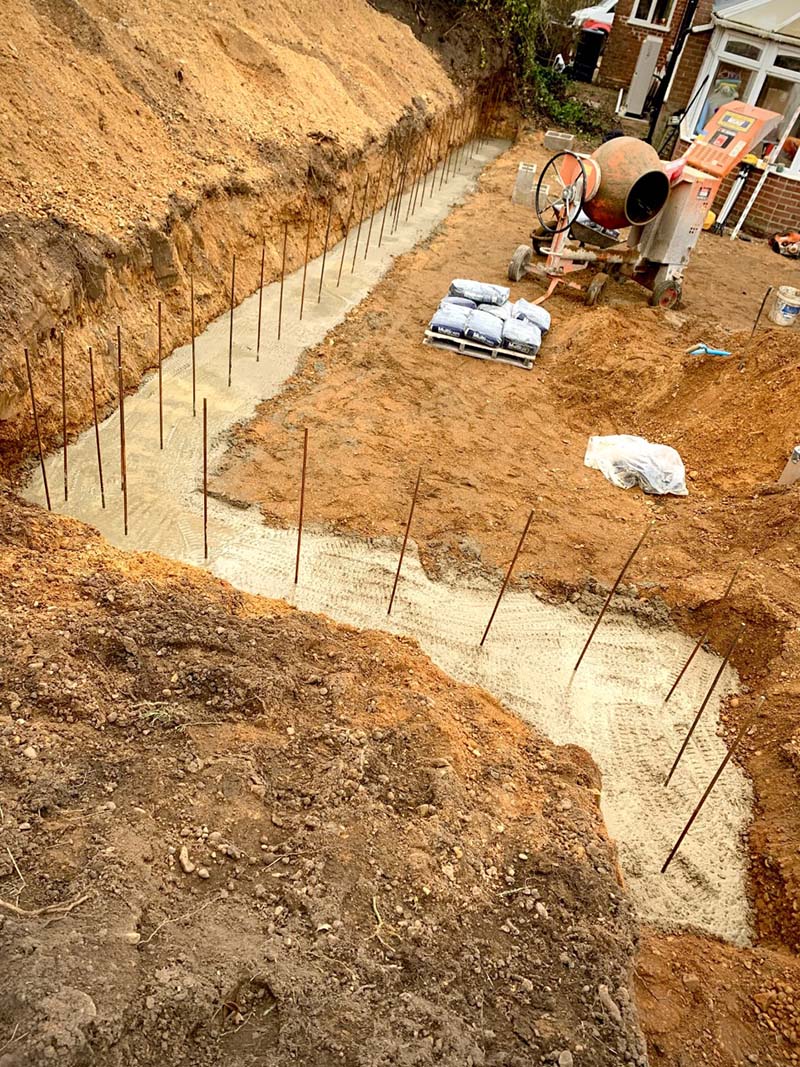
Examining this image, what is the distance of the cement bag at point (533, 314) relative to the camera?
995cm

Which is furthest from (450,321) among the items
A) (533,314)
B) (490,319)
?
(533,314)

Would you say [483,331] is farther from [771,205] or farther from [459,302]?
[771,205]

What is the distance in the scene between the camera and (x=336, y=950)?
9.88 feet

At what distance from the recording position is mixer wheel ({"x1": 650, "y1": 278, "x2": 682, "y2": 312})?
11312 mm

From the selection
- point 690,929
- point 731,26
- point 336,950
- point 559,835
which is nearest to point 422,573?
point 559,835

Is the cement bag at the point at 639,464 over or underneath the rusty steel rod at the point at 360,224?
underneath

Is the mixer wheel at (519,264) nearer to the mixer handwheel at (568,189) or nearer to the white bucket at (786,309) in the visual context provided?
the mixer handwheel at (568,189)

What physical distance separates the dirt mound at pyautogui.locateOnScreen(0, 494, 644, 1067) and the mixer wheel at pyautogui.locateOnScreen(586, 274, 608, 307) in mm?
7908

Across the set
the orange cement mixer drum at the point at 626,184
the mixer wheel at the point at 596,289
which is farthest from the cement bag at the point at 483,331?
the orange cement mixer drum at the point at 626,184

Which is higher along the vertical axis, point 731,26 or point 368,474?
point 731,26

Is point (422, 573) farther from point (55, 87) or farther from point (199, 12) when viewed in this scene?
point (199, 12)

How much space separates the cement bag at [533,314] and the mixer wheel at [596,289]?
3.79 ft

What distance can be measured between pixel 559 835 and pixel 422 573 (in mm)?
2800

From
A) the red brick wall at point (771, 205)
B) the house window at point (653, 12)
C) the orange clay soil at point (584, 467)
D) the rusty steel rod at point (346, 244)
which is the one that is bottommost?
the orange clay soil at point (584, 467)
